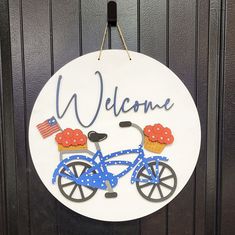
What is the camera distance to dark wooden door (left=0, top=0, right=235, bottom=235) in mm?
923

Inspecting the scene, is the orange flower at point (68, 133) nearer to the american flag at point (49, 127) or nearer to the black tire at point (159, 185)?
the american flag at point (49, 127)

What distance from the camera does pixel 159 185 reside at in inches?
36.5

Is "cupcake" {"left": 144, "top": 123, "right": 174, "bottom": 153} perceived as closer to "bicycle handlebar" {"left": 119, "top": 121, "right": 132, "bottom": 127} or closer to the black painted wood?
"bicycle handlebar" {"left": 119, "top": 121, "right": 132, "bottom": 127}

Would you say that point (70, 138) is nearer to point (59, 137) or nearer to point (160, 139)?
point (59, 137)

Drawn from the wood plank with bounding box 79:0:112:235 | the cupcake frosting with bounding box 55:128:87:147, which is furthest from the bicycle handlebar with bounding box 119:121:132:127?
the wood plank with bounding box 79:0:112:235

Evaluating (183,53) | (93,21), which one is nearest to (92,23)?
(93,21)

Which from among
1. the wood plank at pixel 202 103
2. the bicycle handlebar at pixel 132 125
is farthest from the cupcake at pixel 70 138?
the wood plank at pixel 202 103

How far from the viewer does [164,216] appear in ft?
3.14

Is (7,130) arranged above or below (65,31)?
below

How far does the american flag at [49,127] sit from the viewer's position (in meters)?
0.91

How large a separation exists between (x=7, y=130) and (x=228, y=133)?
0.59 meters

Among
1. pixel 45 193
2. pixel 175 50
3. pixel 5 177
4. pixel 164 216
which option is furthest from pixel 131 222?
pixel 175 50

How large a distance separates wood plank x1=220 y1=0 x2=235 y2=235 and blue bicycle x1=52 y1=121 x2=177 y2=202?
0.51 ft

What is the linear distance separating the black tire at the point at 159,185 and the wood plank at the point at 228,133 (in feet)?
0.47
